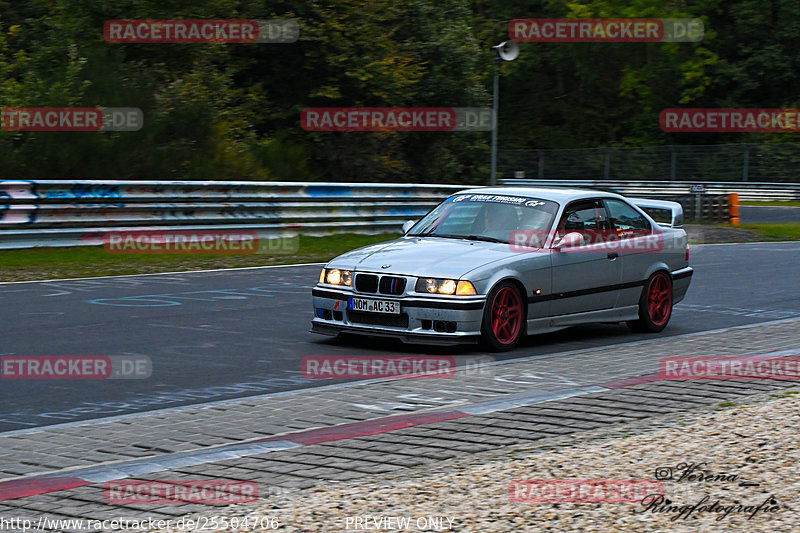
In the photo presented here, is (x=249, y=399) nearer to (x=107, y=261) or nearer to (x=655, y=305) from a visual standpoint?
(x=655, y=305)

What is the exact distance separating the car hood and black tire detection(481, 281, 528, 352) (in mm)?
304

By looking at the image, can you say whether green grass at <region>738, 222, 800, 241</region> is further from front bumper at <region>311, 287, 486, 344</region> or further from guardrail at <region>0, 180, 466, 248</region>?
front bumper at <region>311, 287, 486, 344</region>

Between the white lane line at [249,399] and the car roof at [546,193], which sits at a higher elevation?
the car roof at [546,193]

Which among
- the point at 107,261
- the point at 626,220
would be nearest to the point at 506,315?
the point at 626,220

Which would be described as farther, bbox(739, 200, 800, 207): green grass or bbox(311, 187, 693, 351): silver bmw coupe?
bbox(739, 200, 800, 207): green grass

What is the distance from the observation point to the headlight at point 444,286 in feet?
32.3

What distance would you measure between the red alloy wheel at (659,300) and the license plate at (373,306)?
323cm

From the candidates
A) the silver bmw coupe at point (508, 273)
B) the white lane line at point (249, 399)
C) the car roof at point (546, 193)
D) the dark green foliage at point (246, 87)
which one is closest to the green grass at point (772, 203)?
the dark green foliage at point (246, 87)

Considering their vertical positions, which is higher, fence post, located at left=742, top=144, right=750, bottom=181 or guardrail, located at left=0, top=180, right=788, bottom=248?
fence post, located at left=742, top=144, right=750, bottom=181

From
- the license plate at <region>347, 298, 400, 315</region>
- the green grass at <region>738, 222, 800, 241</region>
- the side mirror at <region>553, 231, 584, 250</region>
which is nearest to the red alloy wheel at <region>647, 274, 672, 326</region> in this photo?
the side mirror at <region>553, 231, 584, 250</region>

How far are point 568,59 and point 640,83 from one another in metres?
4.97

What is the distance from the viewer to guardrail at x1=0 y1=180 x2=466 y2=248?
17703 mm

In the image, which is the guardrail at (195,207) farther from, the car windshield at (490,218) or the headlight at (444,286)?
the headlight at (444,286)

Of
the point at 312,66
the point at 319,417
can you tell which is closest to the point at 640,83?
the point at 312,66
